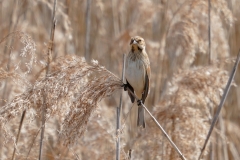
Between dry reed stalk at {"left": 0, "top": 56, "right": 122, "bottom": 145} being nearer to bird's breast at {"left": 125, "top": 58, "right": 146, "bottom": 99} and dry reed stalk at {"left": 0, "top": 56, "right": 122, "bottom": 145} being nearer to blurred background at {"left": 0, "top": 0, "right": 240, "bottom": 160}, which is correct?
blurred background at {"left": 0, "top": 0, "right": 240, "bottom": 160}

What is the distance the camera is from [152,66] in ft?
12.7

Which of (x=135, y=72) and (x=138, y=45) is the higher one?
(x=138, y=45)

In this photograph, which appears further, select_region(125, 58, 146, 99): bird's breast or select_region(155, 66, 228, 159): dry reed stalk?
select_region(125, 58, 146, 99): bird's breast

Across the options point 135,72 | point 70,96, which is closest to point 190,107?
point 135,72

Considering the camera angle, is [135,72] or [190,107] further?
[135,72]

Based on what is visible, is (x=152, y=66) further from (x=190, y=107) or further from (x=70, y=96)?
(x=70, y=96)

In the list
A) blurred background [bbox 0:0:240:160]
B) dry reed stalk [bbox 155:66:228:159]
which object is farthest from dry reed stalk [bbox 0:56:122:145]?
dry reed stalk [bbox 155:66:228:159]

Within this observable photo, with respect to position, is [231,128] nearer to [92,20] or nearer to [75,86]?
[92,20]

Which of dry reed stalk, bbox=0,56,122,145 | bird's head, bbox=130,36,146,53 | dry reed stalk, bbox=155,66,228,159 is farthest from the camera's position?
bird's head, bbox=130,36,146,53

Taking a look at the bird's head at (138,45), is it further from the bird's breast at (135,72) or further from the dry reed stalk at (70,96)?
the dry reed stalk at (70,96)

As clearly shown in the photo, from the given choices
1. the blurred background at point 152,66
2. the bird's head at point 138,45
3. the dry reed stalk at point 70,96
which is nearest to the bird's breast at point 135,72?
the bird's head at point 138,45

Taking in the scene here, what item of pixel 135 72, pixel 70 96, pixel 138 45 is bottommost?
pixel 70 96

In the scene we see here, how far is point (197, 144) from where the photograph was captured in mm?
2332

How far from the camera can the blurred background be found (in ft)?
7.64
